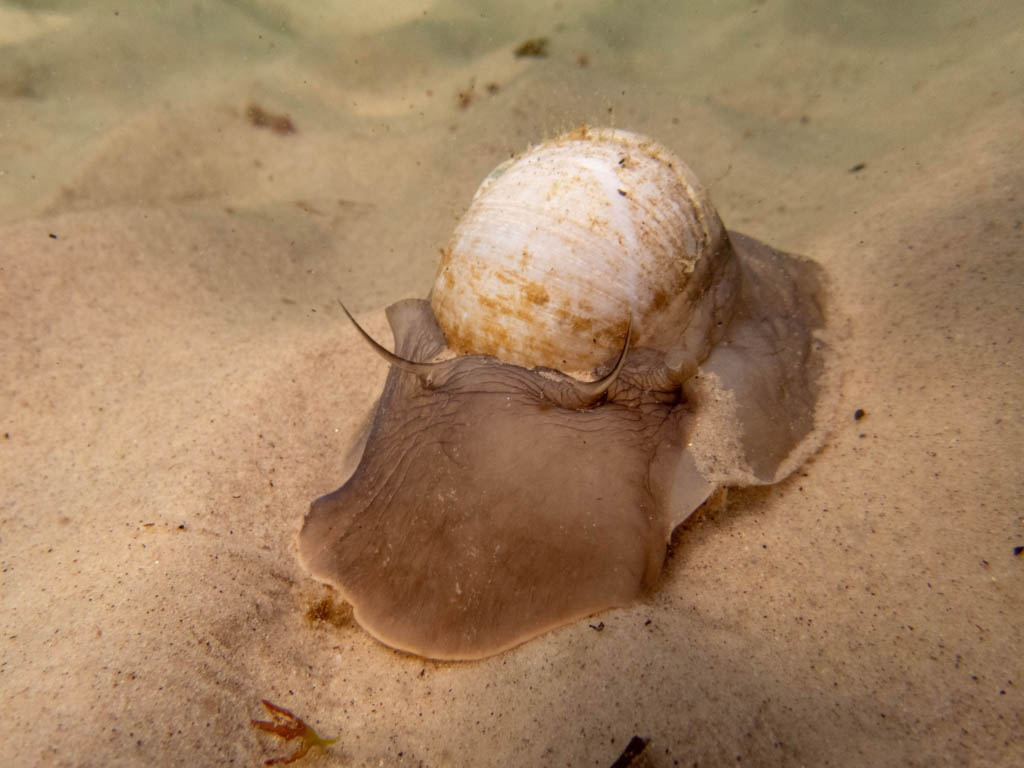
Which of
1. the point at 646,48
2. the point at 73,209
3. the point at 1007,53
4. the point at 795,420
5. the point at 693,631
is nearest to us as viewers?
the point at 693,631

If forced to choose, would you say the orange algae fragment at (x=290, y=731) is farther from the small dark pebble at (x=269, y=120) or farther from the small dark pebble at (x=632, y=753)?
the small dark pebble at (x=269, y=120)

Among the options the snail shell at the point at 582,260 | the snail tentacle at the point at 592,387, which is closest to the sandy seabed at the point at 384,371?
the snail tentacle at the point at 592,387

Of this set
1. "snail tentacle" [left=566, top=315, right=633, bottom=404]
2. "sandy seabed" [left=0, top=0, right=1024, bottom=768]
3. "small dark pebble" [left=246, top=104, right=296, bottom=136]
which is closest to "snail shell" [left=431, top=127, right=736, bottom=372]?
"snail tentacle" [left=566, top=315, right=633, bottom=404]

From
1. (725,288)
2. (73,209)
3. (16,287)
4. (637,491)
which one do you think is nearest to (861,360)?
(725,288)

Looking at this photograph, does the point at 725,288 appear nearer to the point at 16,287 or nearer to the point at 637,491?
the point at 637,491

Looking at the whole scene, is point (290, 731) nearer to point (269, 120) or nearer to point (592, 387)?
point (592, 387)
